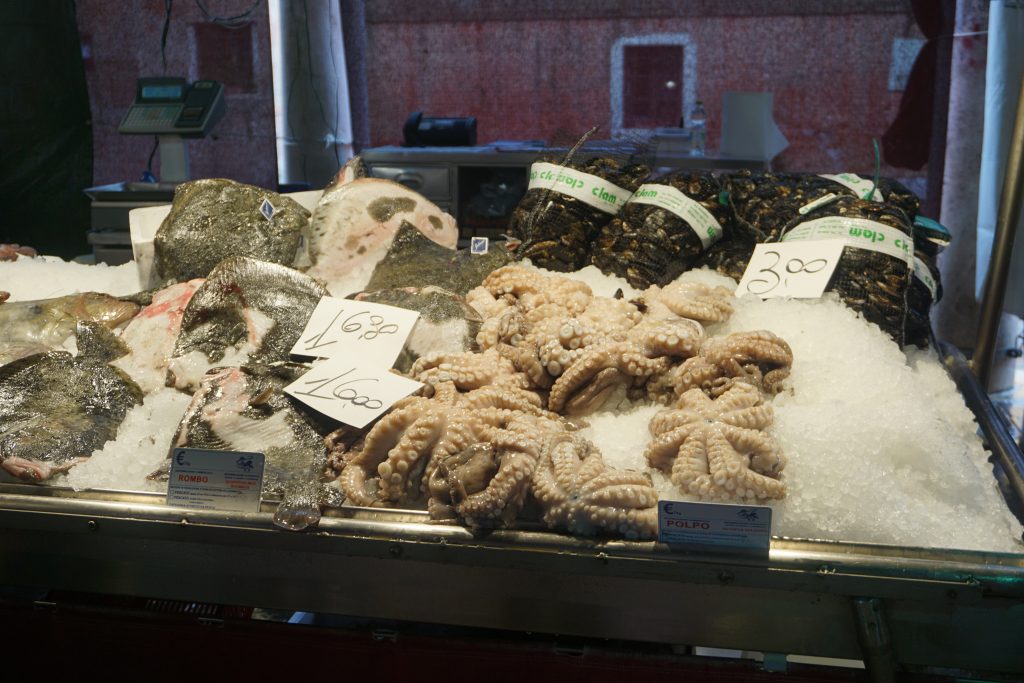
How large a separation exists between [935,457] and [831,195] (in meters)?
0.90

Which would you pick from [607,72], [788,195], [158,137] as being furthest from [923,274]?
[158,137]

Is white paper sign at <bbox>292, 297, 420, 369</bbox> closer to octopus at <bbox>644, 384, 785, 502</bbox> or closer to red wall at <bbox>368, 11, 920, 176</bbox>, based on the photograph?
octopus at <bbox>644, 384, 785, 502</bbox>

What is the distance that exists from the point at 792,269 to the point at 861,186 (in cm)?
39

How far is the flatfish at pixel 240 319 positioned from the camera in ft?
6.30

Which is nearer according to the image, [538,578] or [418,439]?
[538,578]

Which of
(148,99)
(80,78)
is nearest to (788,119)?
(148,99)

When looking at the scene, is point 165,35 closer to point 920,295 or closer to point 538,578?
point 920,295

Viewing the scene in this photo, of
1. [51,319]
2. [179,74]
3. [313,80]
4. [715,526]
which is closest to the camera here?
[715,526]

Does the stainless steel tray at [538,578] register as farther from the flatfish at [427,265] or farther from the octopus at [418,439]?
the flatfish at [427,265]

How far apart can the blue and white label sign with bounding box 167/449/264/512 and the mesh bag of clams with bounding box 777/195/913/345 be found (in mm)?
1349

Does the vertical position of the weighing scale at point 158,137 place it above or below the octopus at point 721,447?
above

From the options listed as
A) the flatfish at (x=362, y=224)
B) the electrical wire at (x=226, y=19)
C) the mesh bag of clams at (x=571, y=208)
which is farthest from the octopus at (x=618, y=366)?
the electrical wire at (x=226, y=19)

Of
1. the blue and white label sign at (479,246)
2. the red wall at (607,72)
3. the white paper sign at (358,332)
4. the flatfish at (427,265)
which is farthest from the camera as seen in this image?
the red wall at (607,72)

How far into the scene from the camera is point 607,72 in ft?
18.2
